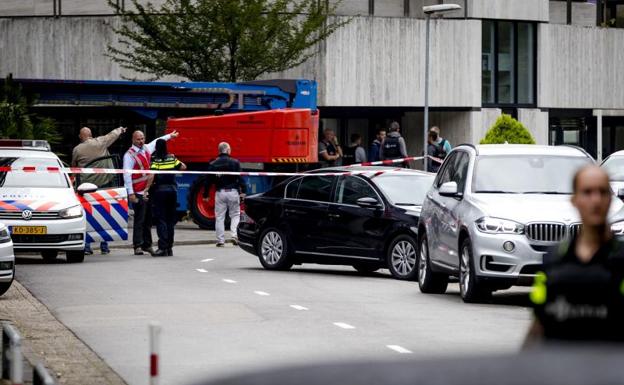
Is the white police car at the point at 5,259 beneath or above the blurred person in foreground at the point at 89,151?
beneath

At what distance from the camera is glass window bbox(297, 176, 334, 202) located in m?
21.4

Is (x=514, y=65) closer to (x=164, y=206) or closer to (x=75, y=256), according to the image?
(x=164, y=206)

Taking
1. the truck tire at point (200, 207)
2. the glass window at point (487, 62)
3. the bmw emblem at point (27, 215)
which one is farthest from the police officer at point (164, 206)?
the glass window at point (487, 62)

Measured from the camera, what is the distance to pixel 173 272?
2131 centimetres

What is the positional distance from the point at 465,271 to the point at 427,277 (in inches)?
60.5

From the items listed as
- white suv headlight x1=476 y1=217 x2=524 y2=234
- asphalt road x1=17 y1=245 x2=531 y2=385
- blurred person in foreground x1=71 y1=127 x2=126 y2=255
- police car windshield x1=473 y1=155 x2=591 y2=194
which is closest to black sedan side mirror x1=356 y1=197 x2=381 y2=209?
asphalt road x1=17 y1=245 x2=531 y2=385

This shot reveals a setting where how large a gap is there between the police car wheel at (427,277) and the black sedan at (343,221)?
155 cm

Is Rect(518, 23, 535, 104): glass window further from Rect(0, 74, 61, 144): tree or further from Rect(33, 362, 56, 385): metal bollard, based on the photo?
Rect(33, 362, 56, 385): metal bollard

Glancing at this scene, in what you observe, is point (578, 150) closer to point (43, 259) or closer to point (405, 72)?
point (43, 259)

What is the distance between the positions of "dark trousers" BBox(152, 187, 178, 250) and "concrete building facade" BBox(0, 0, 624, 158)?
67.8 feet

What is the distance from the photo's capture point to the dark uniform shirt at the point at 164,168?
80.5 ft

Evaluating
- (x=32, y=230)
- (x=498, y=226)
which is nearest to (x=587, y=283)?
(x=498, y=226)

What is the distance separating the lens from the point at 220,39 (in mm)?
37812

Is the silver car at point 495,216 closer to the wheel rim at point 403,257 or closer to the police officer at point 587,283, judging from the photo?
the wheel rim at point 403,257
